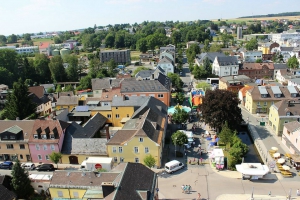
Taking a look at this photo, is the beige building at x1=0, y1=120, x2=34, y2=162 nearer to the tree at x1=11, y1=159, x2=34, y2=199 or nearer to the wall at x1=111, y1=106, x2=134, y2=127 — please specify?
the tree at x1=11, y1=159, x2=34, y2=199

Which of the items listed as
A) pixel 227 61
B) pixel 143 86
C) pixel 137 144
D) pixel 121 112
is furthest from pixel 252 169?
pixel 227 61

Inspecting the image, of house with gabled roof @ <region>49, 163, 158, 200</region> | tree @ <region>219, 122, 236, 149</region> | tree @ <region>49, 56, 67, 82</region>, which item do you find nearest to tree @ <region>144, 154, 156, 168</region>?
house with gabled roof @ <region>49, 163, 158, 200</region>

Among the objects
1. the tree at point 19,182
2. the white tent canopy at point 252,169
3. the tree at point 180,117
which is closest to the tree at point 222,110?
the tree at point 180,117

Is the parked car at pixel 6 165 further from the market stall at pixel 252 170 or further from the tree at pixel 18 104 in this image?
the market stall at pixel 252 170

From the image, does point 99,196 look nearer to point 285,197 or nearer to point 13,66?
point 285,197

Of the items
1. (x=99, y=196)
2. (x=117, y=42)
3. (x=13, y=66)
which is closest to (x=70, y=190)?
(x=99, y=196)

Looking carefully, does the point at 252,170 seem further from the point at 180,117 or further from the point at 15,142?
the point at 15,142

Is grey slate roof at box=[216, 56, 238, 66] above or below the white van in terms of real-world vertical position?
above
